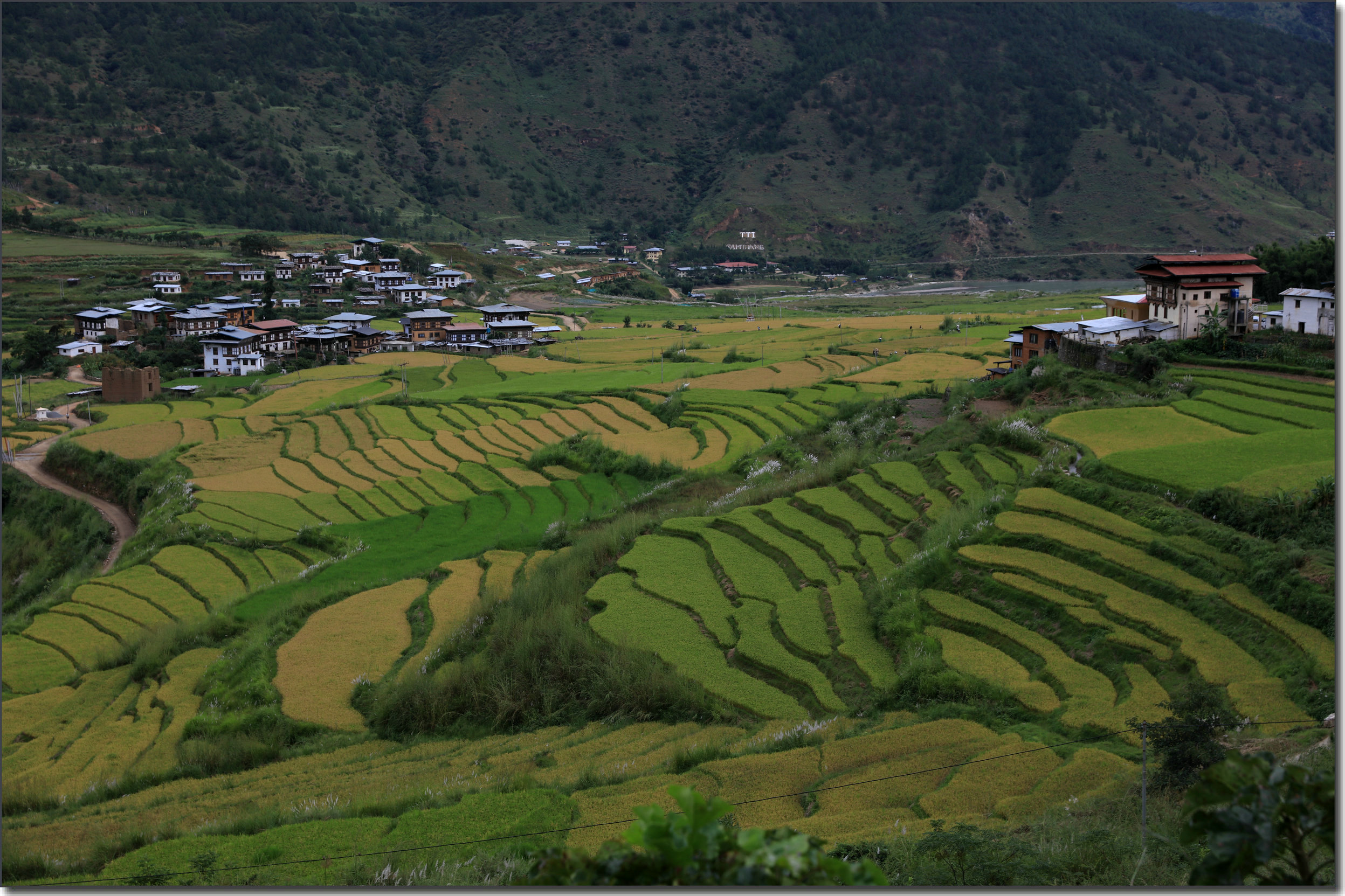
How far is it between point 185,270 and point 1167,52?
12873 centimetres

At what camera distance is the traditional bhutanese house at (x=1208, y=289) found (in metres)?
26.3

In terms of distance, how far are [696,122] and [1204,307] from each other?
12706 centimetres

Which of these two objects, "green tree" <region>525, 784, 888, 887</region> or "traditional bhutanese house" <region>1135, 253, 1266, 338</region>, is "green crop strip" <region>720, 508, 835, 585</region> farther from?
"green tree" <region>525, 784, 888, 887</region>

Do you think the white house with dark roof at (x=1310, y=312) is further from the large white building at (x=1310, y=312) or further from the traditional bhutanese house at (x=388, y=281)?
the traditional bhutanese house at (x=388, y=281)

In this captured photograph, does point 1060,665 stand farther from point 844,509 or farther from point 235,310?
point 235,310

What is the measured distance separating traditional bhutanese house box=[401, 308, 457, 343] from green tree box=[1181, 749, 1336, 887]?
199ft

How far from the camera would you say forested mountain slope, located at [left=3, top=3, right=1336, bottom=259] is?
105750 millimetres

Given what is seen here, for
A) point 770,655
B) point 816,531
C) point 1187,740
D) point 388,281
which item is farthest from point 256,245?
point 1187,740

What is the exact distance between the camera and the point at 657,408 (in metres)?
41.1

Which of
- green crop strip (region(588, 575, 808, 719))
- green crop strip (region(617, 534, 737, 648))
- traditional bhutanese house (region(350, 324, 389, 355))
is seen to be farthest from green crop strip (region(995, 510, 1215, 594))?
traditional bhutanese house (region(350, 324, 389, 355))

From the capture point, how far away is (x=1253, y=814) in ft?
16.1

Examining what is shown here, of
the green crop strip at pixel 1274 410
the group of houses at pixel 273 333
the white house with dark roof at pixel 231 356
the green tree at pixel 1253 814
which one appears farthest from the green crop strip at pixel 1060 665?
the group of houses at pixel 273 333

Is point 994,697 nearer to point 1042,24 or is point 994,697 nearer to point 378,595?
point 378,595

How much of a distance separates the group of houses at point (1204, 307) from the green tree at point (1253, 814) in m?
23.1
